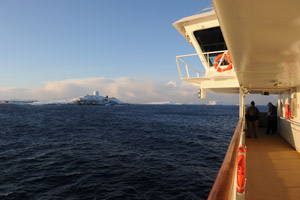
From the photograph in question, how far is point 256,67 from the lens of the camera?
357 cm

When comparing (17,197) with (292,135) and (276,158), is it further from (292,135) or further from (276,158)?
(292,135)

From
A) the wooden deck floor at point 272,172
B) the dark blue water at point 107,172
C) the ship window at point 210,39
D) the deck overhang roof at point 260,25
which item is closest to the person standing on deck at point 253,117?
the wooden deck floor at point 272,172

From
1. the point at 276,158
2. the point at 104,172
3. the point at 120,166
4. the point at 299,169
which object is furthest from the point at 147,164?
the point at 299,169

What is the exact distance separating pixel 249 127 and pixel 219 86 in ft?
9.20

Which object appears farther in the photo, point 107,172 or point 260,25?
point 107,172

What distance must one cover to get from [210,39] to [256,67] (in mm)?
7211

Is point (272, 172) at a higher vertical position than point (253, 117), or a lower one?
lower

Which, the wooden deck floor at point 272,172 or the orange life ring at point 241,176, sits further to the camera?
the wooden deck floor at point 272,172

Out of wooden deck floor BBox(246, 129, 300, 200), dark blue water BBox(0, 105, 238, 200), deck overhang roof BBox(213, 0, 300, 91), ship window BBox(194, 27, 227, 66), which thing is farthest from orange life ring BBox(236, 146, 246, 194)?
ship window BBox(194, 27, 227, 66)

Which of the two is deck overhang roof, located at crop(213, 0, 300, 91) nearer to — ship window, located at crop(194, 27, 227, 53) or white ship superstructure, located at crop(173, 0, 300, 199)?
white ship superstructure, located at crop(173, 0, 300, 199)

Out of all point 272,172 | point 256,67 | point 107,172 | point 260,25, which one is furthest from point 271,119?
point 260,25

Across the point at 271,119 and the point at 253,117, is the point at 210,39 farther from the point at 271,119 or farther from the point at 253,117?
the point at 271,119

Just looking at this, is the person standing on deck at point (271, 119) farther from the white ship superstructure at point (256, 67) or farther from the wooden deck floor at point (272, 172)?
the wooden deck floor at point (272, 172)

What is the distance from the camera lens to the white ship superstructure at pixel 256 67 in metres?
1.36
